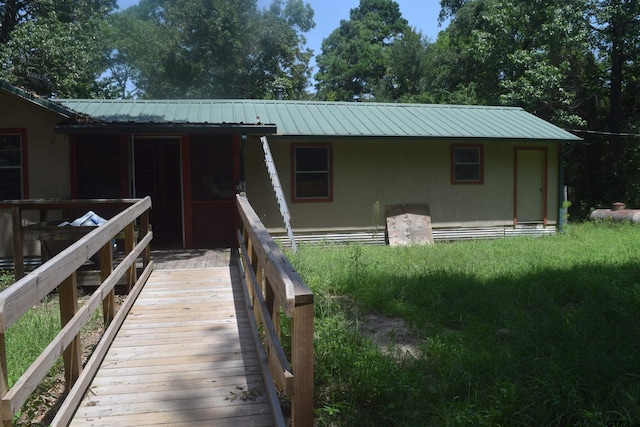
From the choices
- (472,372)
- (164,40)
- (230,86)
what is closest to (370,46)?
(230,86)

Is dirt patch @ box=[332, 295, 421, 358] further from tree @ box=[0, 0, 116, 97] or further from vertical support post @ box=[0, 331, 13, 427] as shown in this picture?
tree @ box=[0, 0, 116, 97]

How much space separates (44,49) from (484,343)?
68.7ft

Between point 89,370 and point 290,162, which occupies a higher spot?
point 290,162

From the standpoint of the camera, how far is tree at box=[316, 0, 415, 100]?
41.6 m

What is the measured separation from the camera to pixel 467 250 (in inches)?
387

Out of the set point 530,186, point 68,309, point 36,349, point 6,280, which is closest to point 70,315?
point 68,309

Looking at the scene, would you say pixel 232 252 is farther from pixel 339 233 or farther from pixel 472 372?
pixel 472 372

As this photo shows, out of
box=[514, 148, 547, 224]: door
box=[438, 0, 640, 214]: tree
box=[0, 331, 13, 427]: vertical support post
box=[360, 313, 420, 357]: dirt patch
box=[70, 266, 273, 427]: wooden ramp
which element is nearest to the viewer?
box=[0, 331, 13, 427]: vertical support post

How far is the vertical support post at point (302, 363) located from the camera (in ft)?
7.76

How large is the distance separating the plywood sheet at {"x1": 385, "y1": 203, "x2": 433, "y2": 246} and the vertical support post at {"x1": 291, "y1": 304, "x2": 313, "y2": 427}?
9.08 metres

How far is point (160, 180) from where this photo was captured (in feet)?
36.2

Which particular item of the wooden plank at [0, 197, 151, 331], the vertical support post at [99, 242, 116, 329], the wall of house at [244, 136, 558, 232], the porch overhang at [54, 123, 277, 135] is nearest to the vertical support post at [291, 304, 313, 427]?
the wooden plank at [0, 197, 151, 331]

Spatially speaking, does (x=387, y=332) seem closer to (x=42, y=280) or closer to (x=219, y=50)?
(x=42, y=280)

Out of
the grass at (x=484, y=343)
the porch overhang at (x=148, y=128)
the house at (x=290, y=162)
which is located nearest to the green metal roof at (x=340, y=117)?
the house at (x=290, y=162)
